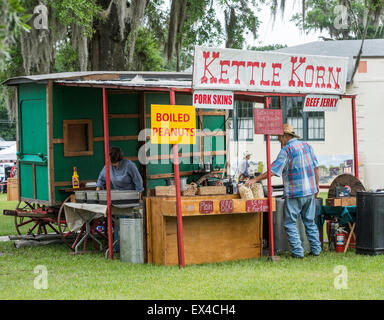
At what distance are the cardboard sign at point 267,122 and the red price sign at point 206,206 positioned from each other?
1.21 m

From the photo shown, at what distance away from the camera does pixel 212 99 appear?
368 inches

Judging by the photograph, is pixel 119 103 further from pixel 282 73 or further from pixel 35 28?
pixel 35 28

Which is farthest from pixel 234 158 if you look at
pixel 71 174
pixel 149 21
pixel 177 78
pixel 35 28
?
pixel 71 174

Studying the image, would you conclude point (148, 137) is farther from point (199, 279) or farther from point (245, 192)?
point (199, 279)

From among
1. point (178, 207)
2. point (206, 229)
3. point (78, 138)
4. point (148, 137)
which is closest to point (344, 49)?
point (148, 137)

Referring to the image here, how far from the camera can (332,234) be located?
429 inches

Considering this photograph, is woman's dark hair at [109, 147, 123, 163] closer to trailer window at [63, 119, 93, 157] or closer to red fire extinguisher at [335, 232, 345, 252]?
trailer window at [63, 119, 93, 157]

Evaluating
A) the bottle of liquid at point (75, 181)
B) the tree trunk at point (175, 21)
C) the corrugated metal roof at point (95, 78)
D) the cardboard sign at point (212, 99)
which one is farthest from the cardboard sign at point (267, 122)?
the tree trunk at point (175, 21)

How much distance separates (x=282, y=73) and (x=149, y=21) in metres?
11.5

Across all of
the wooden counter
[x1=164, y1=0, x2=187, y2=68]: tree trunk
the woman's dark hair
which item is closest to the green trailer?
the woman's dark hair

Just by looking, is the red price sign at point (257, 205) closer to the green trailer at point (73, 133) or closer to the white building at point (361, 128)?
the green trailer at point (73, 133)

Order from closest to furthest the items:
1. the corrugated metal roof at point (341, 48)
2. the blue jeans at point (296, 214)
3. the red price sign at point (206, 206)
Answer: the red price sign at point (206, 206) → the blue jeans at point (296, 214) → the corrugated metal roof at point (341, 48)

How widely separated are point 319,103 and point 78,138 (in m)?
4.07

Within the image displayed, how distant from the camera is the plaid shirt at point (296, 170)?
1001 cm
